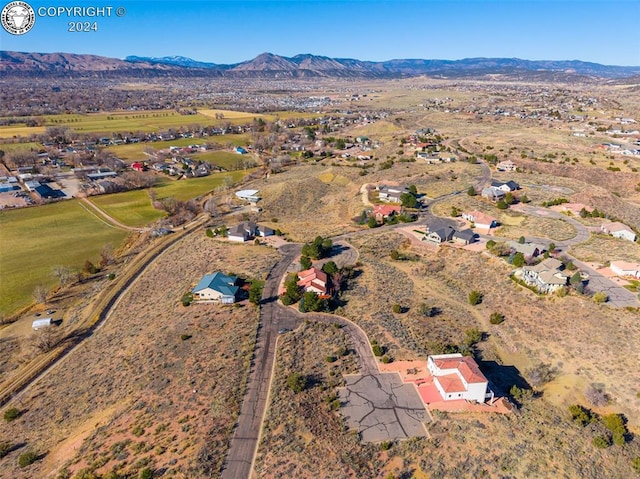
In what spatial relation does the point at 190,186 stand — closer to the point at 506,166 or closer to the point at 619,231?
the point at 506,166

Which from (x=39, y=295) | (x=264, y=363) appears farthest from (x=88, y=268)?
(x=264, y=363)

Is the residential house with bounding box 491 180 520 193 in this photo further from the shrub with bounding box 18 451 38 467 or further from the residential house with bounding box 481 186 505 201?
the shrub with bounding box 18 451 38 467

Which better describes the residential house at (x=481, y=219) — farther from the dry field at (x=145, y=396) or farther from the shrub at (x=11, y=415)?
the shrub at (x=11, y=415)

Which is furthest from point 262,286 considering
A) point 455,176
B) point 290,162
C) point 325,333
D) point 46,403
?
point 290,162

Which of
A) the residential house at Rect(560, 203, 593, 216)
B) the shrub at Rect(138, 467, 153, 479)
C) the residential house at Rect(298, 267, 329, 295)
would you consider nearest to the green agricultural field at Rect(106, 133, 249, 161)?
the residential house at Rect(298, 267, 329, 295)

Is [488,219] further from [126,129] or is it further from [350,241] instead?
[126,129]
